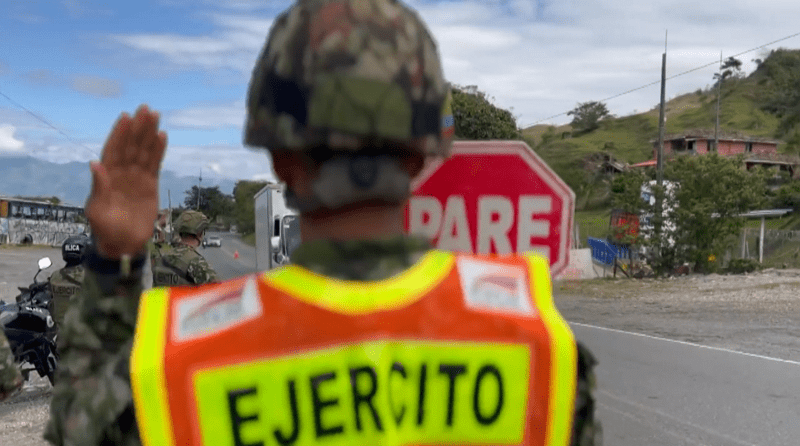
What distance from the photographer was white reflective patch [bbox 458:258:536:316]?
1.30 metres

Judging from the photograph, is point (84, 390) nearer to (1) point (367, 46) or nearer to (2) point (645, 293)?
(1) point (367, 46)

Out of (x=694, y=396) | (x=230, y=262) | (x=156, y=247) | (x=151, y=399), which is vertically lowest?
(x=230, y=262)

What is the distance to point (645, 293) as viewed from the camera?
899 inches

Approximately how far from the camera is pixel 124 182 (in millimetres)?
1239

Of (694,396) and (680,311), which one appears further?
(680,311)

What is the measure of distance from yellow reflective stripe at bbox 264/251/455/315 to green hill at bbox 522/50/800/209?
247 ft

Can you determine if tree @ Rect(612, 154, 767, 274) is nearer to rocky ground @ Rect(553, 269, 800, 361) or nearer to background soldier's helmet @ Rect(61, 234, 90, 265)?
rocky ground @ Rect(553, 269, 800, 361)

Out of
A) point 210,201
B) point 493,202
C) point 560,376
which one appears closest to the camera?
point 560,376

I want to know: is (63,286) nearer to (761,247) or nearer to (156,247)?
(156,247)

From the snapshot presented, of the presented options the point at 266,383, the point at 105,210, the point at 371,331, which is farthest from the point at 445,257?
the point at 105,210

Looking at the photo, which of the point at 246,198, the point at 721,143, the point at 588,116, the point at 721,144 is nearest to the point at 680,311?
the point at 246,198

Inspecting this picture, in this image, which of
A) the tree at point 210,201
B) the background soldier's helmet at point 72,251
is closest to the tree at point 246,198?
the tree at point 210,201

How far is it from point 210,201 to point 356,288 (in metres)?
88.1

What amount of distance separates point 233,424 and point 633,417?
6.93 meters
